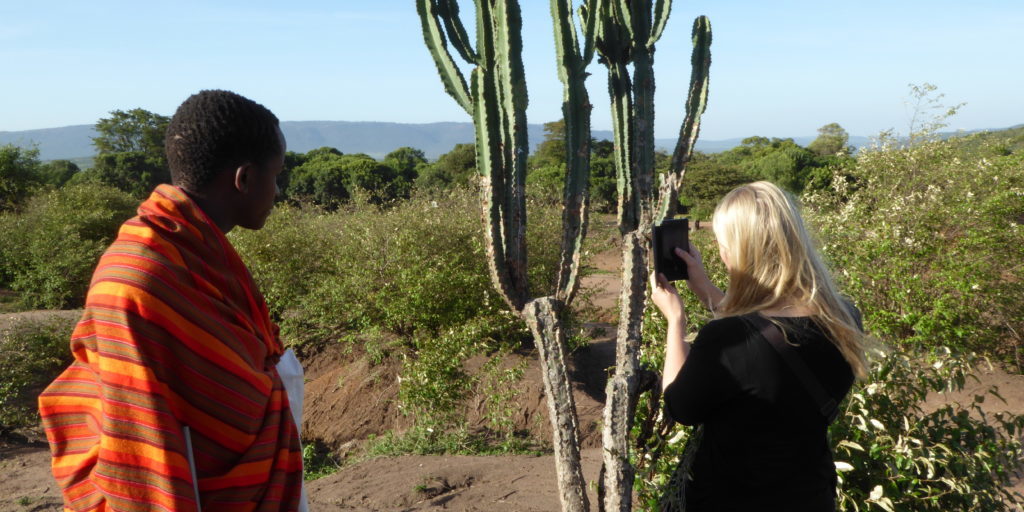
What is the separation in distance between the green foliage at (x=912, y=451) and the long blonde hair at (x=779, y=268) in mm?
1040

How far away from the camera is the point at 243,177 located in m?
1.48

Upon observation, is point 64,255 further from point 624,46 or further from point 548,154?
point 548,154

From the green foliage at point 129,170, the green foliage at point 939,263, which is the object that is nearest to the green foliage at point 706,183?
the green foliage at point 939,263

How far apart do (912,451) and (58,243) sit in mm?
14717

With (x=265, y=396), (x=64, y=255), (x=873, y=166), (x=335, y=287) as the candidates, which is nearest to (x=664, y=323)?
(x=265, y=396)

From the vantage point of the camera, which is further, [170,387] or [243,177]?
[243,177]

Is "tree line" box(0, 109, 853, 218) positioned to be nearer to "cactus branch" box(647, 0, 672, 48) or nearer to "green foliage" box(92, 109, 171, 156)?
"green foliage" box(92, 109, 171, 156)

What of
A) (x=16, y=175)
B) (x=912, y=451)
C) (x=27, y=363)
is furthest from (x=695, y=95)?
(x=16, y=175)

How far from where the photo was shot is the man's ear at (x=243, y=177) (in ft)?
4.83

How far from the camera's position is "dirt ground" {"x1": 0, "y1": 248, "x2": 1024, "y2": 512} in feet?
15.7

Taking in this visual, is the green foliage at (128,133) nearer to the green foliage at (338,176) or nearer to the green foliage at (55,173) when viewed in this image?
the green foliage at (55,173)

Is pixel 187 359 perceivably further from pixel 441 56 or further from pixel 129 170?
pixel 129 170

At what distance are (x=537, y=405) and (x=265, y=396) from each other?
20.6ft

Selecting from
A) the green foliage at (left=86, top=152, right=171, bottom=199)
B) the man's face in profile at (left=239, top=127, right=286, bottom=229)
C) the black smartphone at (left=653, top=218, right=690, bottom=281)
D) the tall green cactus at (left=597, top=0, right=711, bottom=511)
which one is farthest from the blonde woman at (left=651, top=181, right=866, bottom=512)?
the green foliage at (left=86, top=152, right=171, bottom=199)
